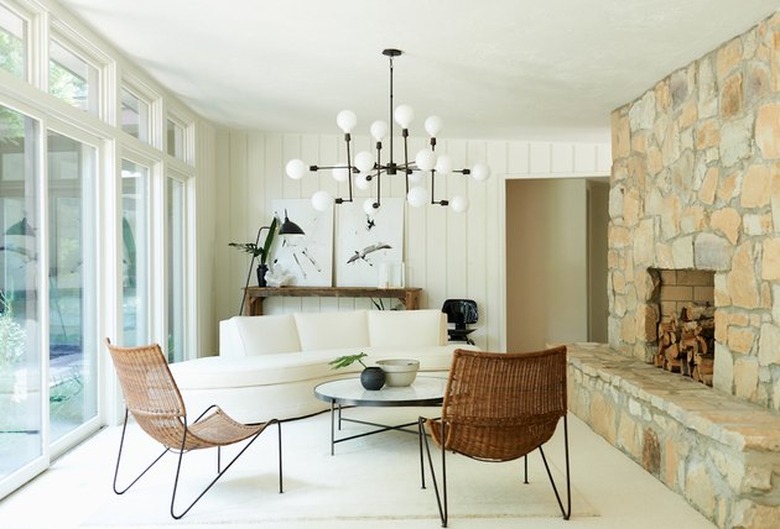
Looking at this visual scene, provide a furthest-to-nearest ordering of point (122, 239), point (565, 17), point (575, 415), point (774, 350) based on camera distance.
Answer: point (575, 415) < point (122, 239) < point (565, 17) < point (774, 350)

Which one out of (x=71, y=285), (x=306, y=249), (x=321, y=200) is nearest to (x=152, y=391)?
(x=71, y=285)

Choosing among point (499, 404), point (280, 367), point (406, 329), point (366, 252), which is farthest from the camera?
point (366, 252)

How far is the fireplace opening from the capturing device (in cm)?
440

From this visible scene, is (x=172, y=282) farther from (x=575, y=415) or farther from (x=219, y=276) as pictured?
(x=575, y=415)

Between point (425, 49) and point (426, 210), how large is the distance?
11.5 ft

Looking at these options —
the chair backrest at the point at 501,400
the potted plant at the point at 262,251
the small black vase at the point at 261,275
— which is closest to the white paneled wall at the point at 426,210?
the potted plant at the point at 262,251

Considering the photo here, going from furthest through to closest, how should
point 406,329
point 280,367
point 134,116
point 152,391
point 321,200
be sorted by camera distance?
point 406,329 → point 134,116 → point 280,367 → point 321,200 → point 152,391

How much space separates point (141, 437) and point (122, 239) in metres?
1.44

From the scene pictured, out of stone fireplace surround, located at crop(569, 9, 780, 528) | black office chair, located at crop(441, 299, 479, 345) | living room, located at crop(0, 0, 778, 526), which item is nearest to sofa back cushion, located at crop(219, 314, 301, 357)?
living room, located at crop(0, 0, 778, 526)

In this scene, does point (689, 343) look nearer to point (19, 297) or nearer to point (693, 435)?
point (693, 435)

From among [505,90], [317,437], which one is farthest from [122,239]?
[505,90]

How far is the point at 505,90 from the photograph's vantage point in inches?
215

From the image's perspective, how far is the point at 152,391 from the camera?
11.4 ft

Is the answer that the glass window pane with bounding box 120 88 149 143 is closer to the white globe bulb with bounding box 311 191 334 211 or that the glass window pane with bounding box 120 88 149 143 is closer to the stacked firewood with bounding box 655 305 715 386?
the white globe bulb with bounding box 311 191 334 211
